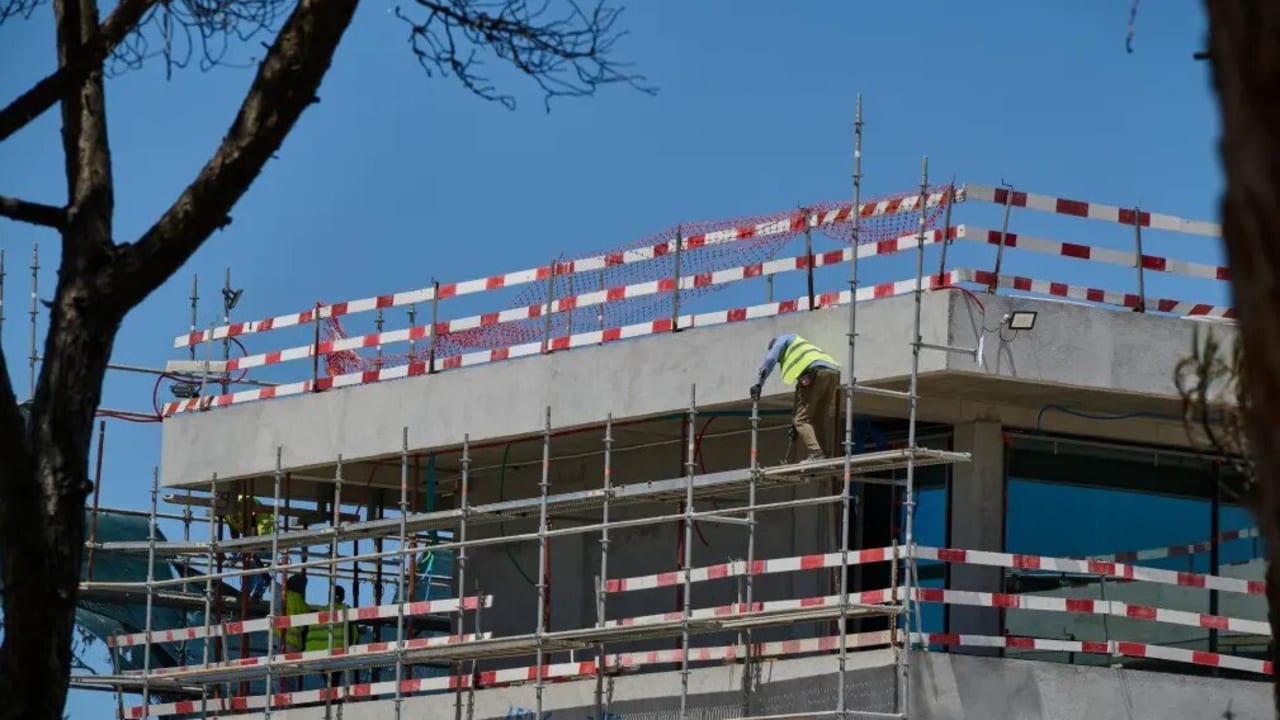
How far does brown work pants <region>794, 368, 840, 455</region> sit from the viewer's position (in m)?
17.8

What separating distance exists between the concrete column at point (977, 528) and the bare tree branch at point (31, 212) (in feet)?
34.6

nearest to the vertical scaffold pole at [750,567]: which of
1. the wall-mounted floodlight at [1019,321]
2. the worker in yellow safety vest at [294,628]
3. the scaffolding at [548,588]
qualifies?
the scaffolding at [548,588]

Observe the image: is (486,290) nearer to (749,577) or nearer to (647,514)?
(647,514)

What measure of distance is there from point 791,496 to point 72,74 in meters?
11.7

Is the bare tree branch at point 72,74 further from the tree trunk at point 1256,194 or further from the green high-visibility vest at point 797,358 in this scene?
the green high-visibility vest at point 797,358

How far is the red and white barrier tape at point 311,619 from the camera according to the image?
20.7 m

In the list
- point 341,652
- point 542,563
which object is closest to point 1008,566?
point 542,563

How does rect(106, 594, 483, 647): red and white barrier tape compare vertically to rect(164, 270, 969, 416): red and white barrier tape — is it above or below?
below

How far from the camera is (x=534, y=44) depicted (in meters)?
10.2

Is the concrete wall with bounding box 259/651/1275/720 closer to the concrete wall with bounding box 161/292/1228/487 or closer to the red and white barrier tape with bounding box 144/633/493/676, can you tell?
the concrete wall with bounding box 161/292/1228/487

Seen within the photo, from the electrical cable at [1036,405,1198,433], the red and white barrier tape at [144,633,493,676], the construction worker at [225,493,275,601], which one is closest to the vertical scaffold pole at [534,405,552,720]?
the red and white barrier tape at [144,633,493,676]

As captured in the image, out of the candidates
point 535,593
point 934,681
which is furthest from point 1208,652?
point 535,593

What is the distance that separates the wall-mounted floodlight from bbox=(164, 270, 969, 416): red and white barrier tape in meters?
0.47

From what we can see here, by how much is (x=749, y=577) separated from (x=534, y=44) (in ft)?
28.1
